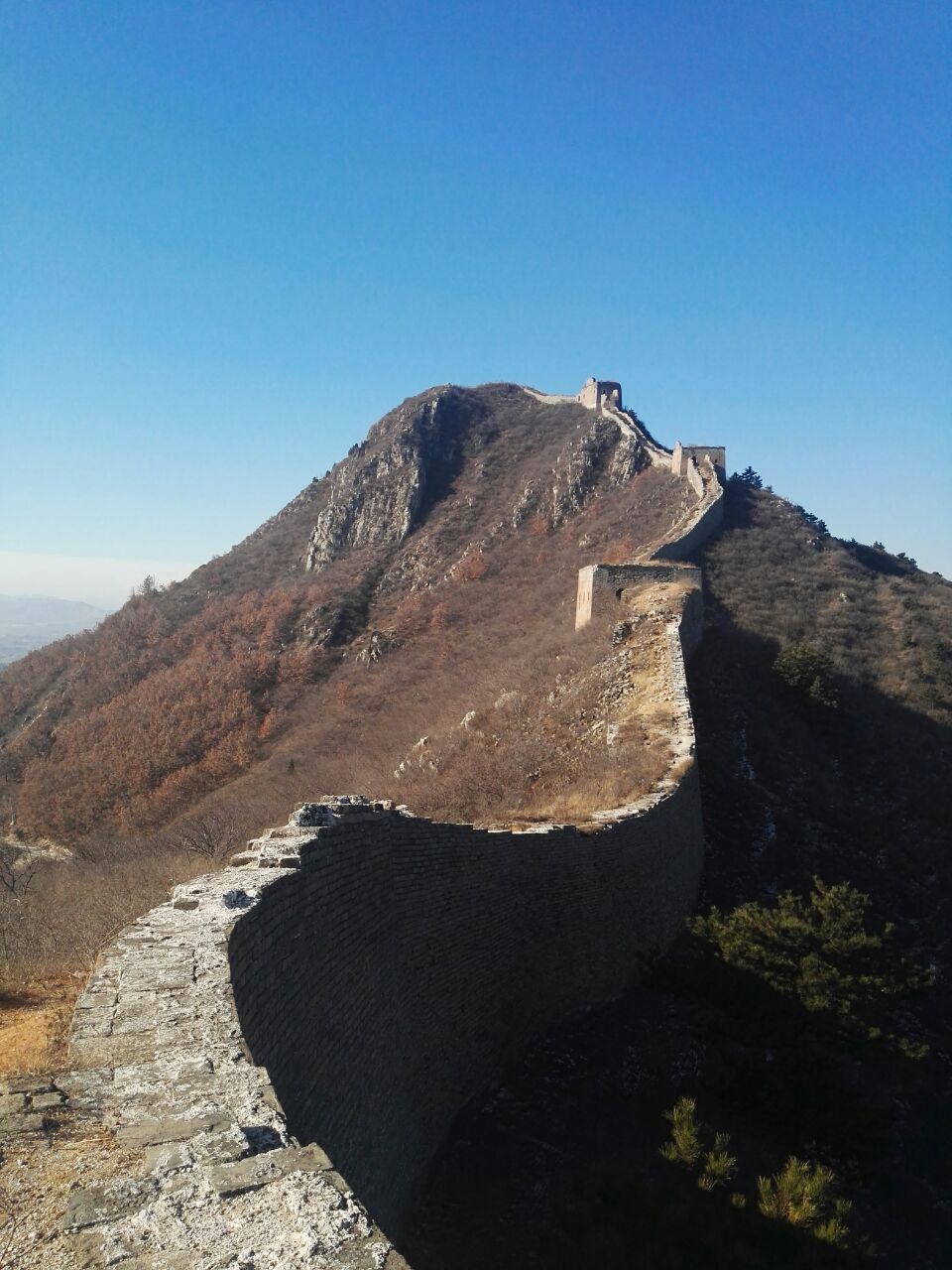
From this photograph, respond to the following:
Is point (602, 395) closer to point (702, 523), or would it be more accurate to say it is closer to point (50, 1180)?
point (702, 523)

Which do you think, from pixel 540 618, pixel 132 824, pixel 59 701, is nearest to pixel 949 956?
pixel 540 618

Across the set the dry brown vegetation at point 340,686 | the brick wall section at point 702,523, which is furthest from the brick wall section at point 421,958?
the brick wall section at point 702,523

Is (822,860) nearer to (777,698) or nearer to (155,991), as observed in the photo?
(777,698)

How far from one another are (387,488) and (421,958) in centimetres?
4449

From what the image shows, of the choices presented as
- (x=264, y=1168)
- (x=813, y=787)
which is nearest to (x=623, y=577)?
(x=813, y=787)

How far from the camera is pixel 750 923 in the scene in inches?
434

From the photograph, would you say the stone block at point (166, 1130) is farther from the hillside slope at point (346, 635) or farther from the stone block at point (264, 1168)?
the hillside slope at point (346, 635)

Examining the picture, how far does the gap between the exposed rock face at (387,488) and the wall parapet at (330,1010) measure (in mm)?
38059

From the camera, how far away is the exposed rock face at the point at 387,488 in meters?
48.8

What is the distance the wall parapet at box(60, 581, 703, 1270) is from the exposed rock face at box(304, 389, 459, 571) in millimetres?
38059

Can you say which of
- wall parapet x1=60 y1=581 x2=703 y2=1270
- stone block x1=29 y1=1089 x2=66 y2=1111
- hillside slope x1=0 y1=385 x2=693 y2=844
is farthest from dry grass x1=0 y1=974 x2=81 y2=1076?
hillside slope x1=0 y1=385 x2=693 y2=844

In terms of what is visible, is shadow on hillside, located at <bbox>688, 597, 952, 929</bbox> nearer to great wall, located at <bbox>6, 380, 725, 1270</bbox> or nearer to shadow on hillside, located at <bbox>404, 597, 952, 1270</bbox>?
shadow on hillside, located at <bbox>404, 597, 952, 1270</bbox>

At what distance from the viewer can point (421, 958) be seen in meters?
7.94

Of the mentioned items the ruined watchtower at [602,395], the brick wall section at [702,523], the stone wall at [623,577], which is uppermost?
the ruined watchtower at [602,395]
